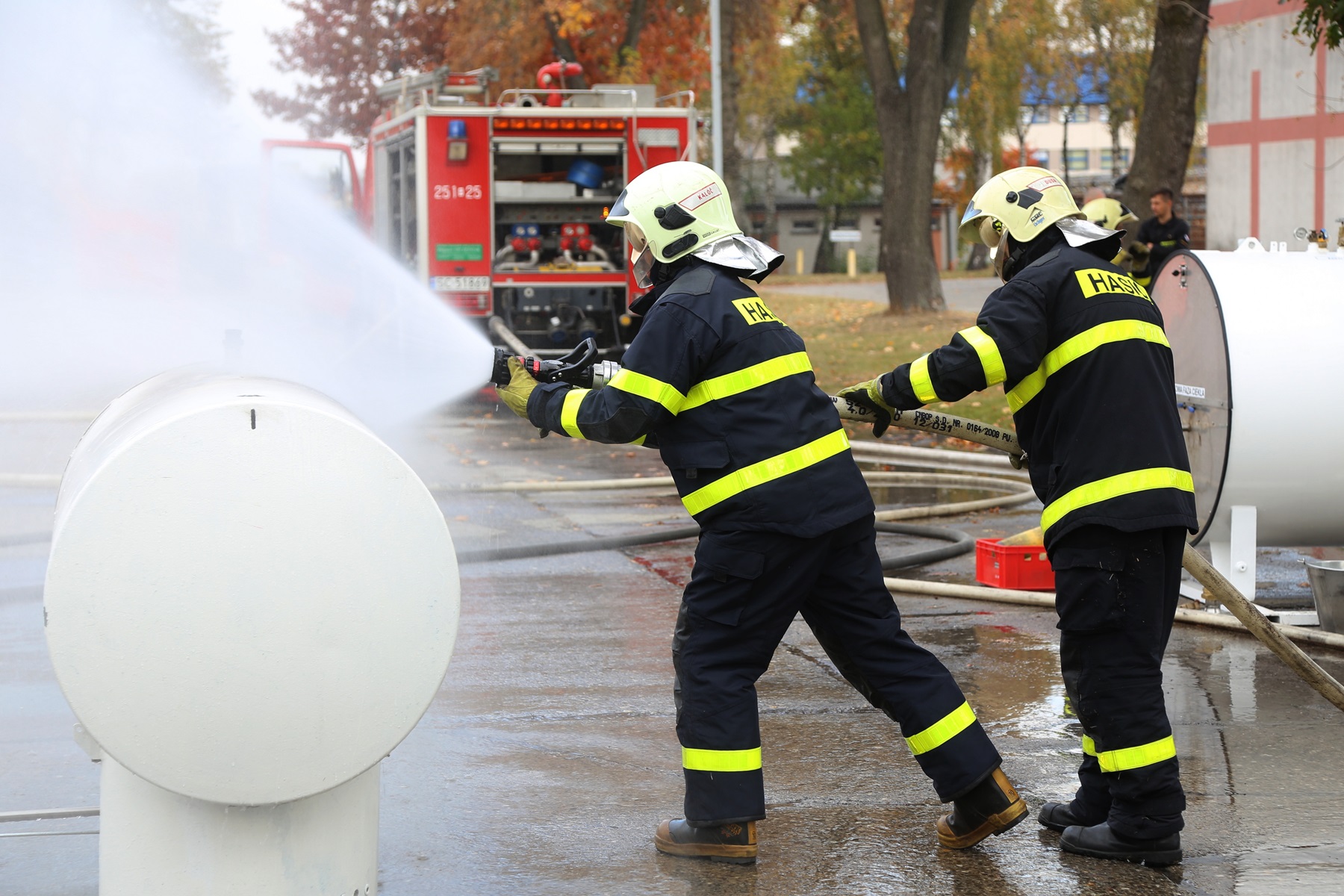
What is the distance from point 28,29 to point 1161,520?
884 centimetres

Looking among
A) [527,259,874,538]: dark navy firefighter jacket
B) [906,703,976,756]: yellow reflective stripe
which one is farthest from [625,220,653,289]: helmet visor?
[906,703,976,756]: yellow reflective stripe

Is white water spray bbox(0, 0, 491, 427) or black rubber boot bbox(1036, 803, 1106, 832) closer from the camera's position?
black rubber boot bbox(1036, 803, 1106, 832)

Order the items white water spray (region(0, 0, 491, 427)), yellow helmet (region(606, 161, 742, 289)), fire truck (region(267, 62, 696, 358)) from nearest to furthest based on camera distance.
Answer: yellow helmet (region(606, 161, 742, 289)) < white water spray (region(0, 0, 491, 427)) < fire truck (region(267, 62, 696, 358))

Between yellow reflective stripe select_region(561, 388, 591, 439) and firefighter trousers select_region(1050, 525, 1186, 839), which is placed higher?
yellow reflective stripe select_region(561, 388, 591, 439)

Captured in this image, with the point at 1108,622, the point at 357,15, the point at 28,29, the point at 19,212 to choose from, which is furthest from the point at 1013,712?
the point at 357,15

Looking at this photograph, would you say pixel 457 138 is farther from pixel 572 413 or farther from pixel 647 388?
pixel 647 388

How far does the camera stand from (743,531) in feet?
11.7

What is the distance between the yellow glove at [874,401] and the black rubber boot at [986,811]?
94 centimetres

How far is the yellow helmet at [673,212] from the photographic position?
12.3ft

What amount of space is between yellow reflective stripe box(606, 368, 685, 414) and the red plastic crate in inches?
126

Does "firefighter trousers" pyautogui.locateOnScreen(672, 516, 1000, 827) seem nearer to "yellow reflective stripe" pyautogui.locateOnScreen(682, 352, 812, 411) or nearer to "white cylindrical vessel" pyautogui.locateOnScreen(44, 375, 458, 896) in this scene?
"yellow reflective stripe" pyautogui.locateOnScreen(682, 352, 812, 411)

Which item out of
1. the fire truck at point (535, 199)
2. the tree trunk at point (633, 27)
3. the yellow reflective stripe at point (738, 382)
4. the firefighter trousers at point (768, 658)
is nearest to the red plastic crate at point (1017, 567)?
the firefighter trousers at point (768, 658)

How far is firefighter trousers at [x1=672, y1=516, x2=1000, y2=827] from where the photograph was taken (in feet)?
11.7

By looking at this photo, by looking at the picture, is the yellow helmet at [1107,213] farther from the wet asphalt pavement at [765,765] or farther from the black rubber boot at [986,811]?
the black rubber boot at [986,811]
